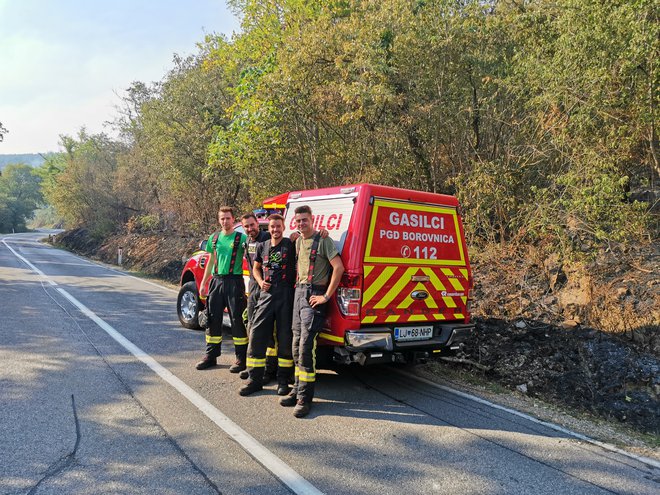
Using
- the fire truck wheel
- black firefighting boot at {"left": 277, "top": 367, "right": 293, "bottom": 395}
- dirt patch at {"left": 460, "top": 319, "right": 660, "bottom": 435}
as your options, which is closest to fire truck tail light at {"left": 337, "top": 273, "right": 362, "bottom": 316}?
black firefighting boot at {"left": 277, "top": 367, "right": 293, "bottom": 395}

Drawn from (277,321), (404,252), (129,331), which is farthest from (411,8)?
(129,331)

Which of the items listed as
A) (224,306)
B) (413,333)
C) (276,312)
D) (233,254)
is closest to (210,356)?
(224,306)

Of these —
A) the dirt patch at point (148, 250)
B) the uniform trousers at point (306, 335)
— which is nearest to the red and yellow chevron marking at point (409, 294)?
the uniform trousers at point (306, 335)

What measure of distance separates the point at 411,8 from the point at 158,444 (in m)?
8.93

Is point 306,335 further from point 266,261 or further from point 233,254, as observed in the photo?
point 233,254

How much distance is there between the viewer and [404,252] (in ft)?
16.5

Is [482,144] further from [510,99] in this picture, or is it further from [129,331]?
[129,331]

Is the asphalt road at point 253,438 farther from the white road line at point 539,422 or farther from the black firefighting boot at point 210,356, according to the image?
the black firefighting boot at point 210,356

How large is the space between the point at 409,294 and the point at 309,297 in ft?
3.63

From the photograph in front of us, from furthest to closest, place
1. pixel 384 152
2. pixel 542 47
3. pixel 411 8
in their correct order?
pixel 384 152 → pixel 411 8 → pixel 542 47

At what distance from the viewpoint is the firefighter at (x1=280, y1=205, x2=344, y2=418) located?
455 cm

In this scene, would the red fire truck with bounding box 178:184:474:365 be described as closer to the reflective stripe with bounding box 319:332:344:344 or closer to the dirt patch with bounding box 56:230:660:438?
the reflective stripe with bounding box 319:332:344:344

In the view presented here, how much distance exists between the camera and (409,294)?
16.4 ft

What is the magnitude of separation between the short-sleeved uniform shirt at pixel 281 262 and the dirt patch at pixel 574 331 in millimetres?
3027
